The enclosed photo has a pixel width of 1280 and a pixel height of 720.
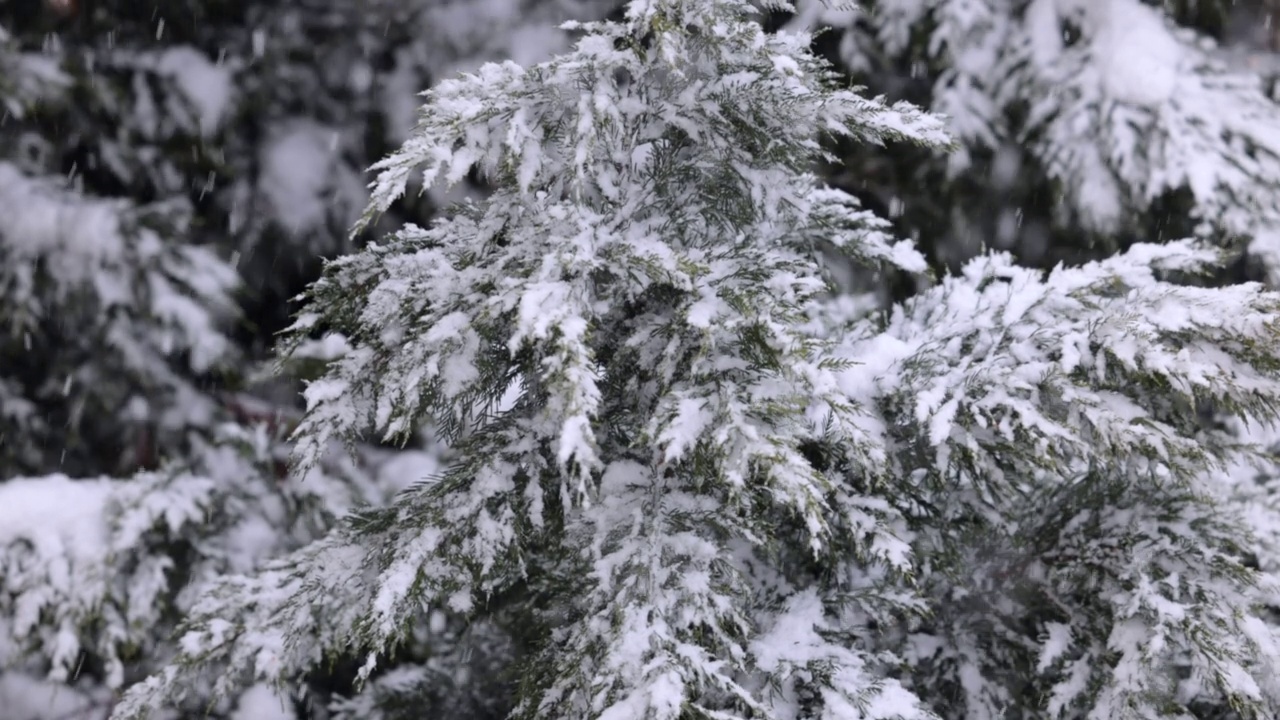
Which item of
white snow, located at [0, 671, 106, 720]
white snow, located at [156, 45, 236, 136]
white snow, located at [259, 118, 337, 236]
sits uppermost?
white snow, located at [156, 45, 236, 136]

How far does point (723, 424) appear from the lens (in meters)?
1.02

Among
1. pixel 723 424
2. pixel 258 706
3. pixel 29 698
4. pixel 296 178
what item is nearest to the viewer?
pixel 723 424

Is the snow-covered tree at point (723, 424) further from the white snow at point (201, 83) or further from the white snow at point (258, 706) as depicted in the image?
the white snow at point (201, 83)

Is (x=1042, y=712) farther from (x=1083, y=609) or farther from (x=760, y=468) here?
(x=760, y=468)

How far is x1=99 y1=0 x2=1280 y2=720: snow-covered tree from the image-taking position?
3.56 feet

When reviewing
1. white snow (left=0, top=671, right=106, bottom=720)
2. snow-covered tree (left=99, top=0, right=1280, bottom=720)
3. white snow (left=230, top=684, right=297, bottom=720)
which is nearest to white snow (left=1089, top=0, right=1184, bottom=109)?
snow-covered tree (left=99, top=0, right=1280, bottom=720)

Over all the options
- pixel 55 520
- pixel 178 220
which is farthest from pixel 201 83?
pixel 55 520

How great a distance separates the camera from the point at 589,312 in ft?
3.66

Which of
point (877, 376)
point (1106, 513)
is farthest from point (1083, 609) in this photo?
point (877, 376)

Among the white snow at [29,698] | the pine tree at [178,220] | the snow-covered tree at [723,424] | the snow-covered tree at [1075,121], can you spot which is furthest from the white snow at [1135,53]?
the white snow at [29,698]

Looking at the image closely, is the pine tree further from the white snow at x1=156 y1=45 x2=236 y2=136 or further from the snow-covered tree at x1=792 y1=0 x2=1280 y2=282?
the snow-covered tree at x1=792 y1=0 x2=1280 y2=282

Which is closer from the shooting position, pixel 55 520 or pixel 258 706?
Answer: pixel 258 706

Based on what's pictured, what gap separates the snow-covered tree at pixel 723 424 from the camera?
1.08 metres

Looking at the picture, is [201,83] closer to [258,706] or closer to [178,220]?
[178,220]
